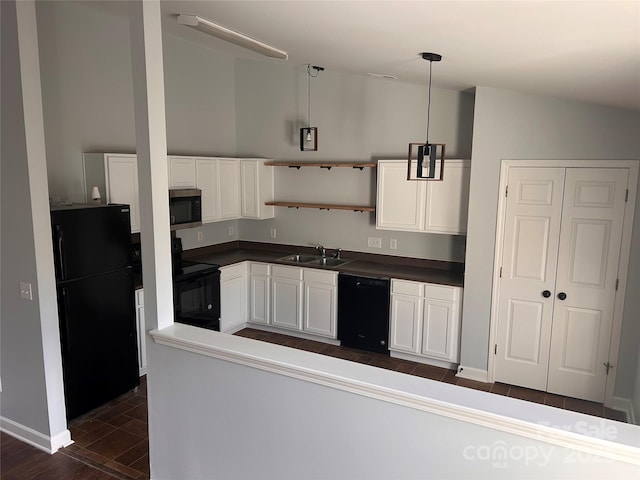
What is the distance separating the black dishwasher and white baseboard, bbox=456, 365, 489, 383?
759 millimetres

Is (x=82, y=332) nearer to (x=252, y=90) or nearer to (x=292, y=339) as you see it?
(x=292, y=339)

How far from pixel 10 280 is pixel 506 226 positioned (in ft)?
12.9

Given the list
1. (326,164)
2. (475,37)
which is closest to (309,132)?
(326,164)

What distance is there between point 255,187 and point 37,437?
336cm

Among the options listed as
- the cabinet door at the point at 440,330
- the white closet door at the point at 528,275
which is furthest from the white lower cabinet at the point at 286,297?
the white closet door at the point at 528,275

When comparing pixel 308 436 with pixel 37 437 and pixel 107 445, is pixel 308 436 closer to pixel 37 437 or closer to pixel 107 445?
pixel 107 445

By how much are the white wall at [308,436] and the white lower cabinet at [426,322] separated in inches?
97.9

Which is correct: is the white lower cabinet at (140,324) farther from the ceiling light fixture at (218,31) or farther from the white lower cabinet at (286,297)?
the ceiling light fixture at (218,31)

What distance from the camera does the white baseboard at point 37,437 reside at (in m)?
3.20

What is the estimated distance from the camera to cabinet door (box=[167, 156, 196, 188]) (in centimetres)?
477

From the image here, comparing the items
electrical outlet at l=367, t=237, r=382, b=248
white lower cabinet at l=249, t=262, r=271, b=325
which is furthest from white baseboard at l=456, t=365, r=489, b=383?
white lower cabinet at l=249, t=262, r=271, b=325

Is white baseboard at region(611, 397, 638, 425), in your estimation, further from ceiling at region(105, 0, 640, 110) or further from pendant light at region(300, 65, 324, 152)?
pendant light at region(300, 65, 324, 152)

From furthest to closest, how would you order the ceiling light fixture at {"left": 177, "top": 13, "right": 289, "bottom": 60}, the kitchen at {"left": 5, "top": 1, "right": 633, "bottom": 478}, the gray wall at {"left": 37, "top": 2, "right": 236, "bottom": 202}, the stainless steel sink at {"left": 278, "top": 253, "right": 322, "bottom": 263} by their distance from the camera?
the stainless steel sink at {"left": 278, "top": 253, "right": 322, "bottom": 263}, the kitchen at {"left": 5, "top": 1, "right": 633, "bottom": 478}, the gray wall at {"left": 37, "top": 2, "right": 236, "bottom": 202}, the ceiling light fixture at {"left": 177, "top": 13, "right": 289, "bottom": 60}

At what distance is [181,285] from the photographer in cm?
441
